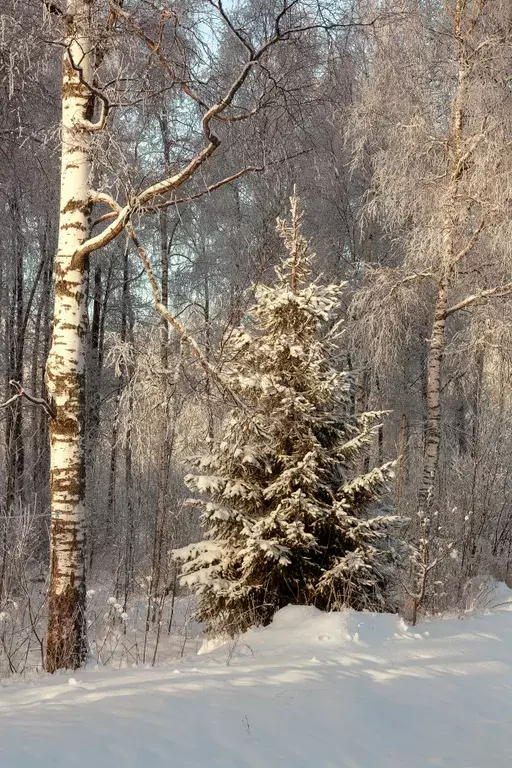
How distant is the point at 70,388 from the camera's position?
519cm

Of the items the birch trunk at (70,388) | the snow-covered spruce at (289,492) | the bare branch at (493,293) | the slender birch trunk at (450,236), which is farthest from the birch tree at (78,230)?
the bare branch at (493,293)

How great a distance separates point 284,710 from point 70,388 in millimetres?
2997

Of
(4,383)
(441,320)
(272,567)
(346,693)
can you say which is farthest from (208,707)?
(4,383)

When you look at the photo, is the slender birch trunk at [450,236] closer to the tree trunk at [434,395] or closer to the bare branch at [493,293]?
the tree trunk at [434,395]

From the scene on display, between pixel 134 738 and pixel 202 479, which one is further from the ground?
pixel 202 479

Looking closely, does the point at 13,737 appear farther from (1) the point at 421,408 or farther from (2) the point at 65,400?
(1) the point at 421,408

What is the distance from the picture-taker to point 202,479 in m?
6.33

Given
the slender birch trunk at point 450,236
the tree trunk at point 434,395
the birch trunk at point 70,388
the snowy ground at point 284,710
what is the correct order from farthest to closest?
the tree trunk at point 434,395
the slender birch trunk at point 450,236
the birch trunk at point 70,388
the snowy ground at point 284,710

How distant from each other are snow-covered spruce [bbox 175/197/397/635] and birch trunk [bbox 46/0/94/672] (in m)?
1.53

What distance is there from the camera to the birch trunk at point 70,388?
5.03 meters

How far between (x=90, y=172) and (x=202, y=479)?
3089 millimetres

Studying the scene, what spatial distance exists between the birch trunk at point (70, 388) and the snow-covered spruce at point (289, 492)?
60.1 inches

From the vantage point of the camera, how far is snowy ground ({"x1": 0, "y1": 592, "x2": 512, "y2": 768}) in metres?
2.85

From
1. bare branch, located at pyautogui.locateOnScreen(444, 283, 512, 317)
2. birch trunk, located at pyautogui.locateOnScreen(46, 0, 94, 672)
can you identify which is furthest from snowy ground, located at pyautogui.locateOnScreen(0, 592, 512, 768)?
bare branch, located at pyautogui.locateOnScreen(444, 283, 512, 317)
